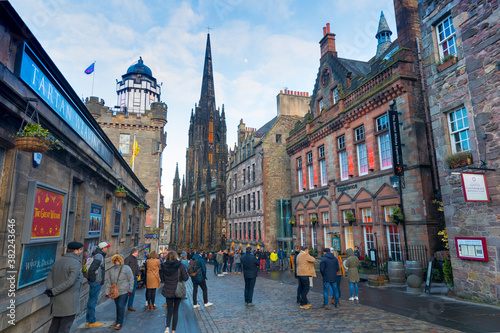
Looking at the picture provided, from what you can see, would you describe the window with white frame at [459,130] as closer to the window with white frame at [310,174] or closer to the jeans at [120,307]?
the jeans at [120,307]

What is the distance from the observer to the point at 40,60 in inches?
209

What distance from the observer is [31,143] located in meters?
4.33

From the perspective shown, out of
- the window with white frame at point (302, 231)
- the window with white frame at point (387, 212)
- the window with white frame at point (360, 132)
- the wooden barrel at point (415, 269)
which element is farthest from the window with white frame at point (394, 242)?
the window with white frame at point (302, 231)

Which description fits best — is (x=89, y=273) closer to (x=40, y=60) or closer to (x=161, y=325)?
(x=161, y=325)

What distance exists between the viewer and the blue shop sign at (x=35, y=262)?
5055 millimetres

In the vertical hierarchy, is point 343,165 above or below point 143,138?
below

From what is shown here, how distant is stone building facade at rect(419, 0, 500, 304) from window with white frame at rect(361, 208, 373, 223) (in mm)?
6441

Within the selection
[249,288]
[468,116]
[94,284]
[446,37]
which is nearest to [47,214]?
[94,284]

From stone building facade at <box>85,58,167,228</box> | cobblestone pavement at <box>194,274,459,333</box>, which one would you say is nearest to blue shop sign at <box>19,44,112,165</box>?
cobblestone pavement at <box>194,274,459,333</box>

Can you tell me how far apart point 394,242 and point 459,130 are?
6.76m

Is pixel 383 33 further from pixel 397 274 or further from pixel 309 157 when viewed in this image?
pixel 397 274

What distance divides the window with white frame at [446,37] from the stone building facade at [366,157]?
10.6 feet

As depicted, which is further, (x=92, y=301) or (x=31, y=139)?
(x=92, y=301)

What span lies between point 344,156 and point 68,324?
17516 mm
